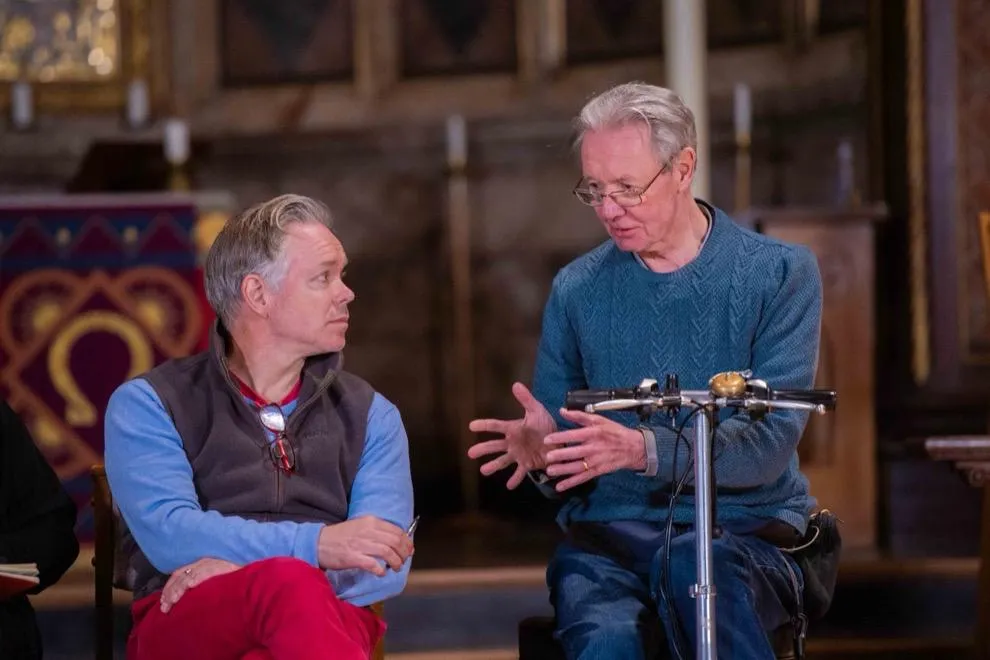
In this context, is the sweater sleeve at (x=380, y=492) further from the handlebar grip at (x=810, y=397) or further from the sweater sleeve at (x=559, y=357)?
the handlebar grip at (x=810, y=397)

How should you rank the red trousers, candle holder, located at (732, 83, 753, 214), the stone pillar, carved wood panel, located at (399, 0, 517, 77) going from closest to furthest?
the red trousers → the stone pillar → candle holder, located at (732, 83, 753, 214) → carved wood panel, located at (399, 0, 517, 77)

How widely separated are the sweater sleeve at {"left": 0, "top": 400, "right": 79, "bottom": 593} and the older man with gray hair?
19cm

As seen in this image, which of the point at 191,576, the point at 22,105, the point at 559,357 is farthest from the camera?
the point at 22,105

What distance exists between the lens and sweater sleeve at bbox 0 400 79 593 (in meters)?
3.01

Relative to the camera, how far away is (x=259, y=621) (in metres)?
2.58

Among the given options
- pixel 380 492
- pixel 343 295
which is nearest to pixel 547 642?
pixel 380 492

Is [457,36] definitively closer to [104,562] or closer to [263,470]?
[104,562]

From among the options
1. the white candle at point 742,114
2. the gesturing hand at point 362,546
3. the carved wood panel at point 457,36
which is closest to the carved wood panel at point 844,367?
the white candle at point 742,114

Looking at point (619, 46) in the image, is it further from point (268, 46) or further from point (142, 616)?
point (142, 616)

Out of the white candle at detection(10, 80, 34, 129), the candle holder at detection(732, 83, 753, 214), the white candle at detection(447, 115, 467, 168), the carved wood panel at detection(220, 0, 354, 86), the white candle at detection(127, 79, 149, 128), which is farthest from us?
the carved wood panel at detection(220, 0, 354, 86)

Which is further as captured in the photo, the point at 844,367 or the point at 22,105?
the point at 22,105

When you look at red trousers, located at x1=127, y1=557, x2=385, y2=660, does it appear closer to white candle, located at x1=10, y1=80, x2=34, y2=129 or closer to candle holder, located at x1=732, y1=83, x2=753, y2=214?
candle holder, located at x1=732, y1=83, x2=753, y2=214

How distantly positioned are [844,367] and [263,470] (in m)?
2.66

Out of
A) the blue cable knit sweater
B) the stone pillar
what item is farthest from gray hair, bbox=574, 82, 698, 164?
the stone pillar
